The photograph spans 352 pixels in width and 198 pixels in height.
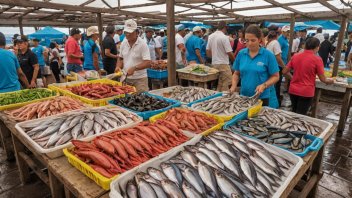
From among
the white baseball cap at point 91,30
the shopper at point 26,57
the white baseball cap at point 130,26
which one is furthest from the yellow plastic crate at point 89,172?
the white baseball cap at point 91,30

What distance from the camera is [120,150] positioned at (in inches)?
85.0

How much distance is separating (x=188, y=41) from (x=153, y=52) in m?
2.96

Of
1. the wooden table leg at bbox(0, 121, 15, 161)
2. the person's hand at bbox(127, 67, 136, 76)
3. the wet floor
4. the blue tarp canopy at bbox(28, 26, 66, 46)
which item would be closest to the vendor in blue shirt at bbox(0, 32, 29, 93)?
the wooden table leg at bbox(0, 121, 15, 161)

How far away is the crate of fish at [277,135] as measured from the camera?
8.18ft

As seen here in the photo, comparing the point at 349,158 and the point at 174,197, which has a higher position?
the point at 174,197

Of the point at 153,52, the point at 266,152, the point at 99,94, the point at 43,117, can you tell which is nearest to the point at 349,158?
the point at 266,152

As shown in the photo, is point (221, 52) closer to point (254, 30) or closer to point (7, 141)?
point (254, 30)

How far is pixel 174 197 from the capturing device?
1.65m

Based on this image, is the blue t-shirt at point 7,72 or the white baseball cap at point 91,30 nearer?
the blue t-shirt at point 7,72

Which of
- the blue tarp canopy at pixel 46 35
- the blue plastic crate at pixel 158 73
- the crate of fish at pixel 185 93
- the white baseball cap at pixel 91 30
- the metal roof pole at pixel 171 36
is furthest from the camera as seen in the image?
the blue tarp canopy at pixel 46 35

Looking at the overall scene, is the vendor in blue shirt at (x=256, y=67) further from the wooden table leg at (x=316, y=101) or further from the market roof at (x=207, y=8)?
the wooden table leg at (x=316, y=101)

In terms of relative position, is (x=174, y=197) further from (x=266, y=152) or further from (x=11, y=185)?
(x=11, y=185)

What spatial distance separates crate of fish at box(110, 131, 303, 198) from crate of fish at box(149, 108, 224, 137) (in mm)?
369

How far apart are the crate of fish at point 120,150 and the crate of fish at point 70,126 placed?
0.75ft
